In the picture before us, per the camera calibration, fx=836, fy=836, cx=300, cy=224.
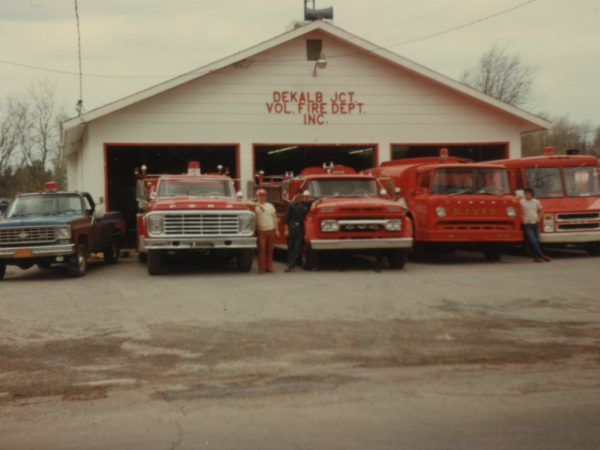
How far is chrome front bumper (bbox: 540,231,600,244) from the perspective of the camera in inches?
742

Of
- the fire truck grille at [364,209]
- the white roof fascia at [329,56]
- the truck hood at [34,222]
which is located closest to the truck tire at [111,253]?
the truck hood at [34,222]

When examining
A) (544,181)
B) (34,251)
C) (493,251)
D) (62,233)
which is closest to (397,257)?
(493,251)

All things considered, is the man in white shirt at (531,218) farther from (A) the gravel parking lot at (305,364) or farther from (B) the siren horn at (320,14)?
(B) the siren horn at (320,14)

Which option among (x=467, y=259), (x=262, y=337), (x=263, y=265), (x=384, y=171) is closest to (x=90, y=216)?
(x=263, y=265)

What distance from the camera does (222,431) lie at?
6.02 m

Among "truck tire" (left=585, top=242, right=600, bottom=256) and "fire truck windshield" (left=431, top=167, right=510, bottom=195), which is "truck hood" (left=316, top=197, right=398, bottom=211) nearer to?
"fire truck windshield" (left=431, top=167, right=510, bottom=195)

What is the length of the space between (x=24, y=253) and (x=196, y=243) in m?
3.50

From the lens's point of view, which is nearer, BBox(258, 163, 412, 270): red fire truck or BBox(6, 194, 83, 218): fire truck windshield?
BBox(258, 163, 412, 270): red fire truck

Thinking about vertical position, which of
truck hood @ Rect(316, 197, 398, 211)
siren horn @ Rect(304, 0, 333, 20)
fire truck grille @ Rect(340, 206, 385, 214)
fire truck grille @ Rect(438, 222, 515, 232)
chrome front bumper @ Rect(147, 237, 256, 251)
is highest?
siren horn @ Rect(304, 0, 333, 20)

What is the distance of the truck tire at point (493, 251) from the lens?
18.7 meters

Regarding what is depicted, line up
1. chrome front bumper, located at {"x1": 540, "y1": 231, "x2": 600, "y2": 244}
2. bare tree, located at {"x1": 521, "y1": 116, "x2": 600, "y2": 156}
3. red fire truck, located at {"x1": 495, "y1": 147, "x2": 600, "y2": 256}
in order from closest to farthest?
chrome front bumper, located at {"x1": 540, "y1": 231, "x2": 600, "y2": 244}
red fire truck, located at {"x1": 495, "y1": 147, "x2": 600, "y2": 256}
bare tree, located at {"x1": 521, "y1": 116, "x2": 600, "y2": 156}

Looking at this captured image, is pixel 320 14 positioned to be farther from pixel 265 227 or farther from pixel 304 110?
pixel 265 227

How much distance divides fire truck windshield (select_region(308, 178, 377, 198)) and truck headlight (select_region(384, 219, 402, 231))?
1.32 m

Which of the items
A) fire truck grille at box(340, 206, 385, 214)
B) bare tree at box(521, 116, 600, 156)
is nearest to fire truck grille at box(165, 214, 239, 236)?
fire truck grille at box(340, 206, 385, 214)
